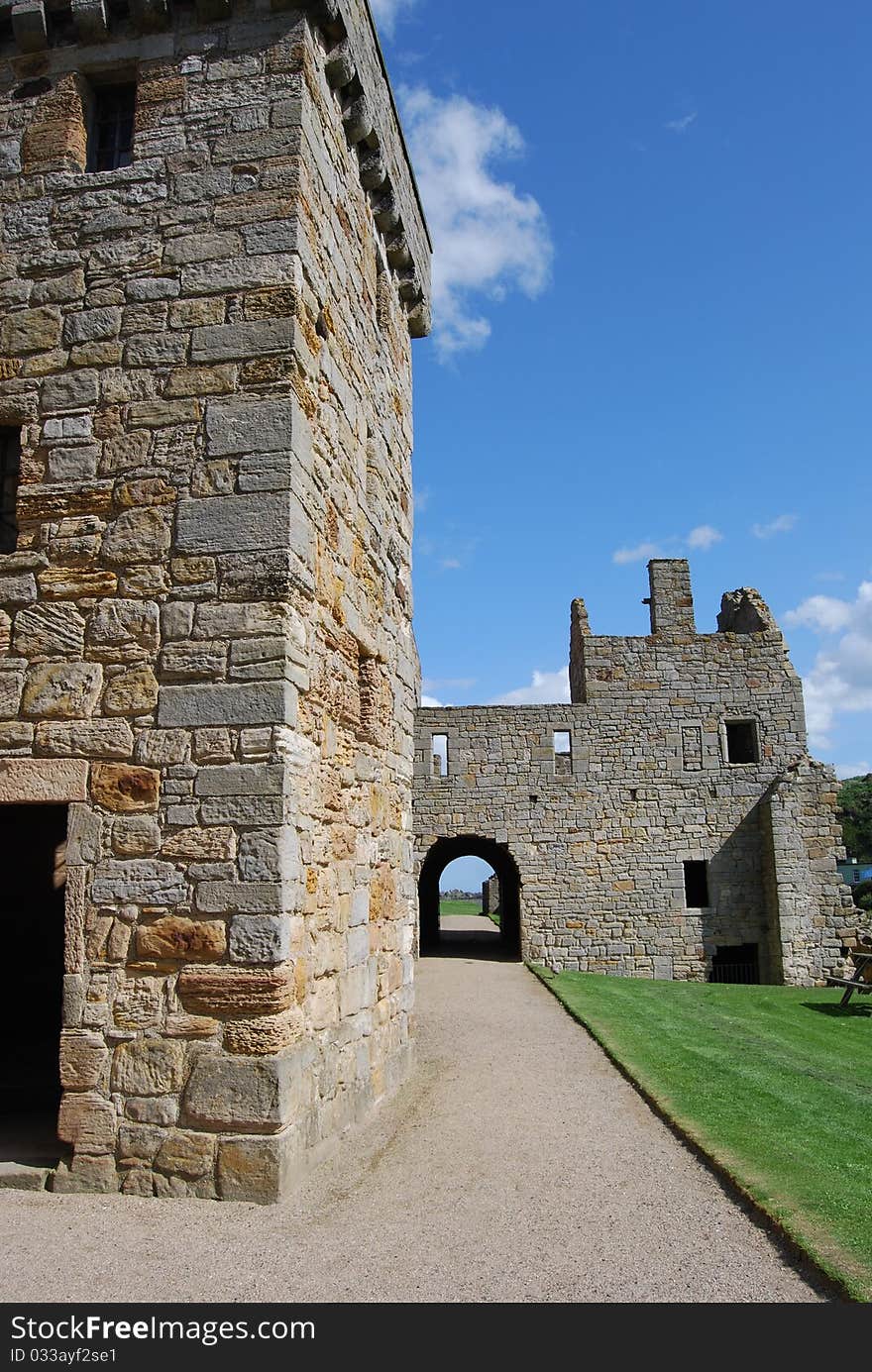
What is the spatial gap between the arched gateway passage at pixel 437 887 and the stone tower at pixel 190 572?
13707 mm

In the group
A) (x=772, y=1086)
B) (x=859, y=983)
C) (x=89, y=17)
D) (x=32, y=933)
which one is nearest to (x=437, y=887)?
(x=859, y=983)

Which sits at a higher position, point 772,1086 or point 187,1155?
point 187,1155

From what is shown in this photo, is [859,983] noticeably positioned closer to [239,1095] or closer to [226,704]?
[239,1095]

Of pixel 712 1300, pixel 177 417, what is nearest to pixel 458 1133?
pixel 712 1300

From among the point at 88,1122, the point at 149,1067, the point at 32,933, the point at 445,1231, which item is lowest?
the point at 445,1231

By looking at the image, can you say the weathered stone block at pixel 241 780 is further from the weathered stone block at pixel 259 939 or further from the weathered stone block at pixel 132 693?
the weathered stone block at pixel 259 939

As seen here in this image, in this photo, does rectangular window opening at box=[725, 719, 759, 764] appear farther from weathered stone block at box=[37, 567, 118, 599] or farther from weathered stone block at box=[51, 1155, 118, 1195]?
weathered stone block at box=[51, 1155, 118, 1195]

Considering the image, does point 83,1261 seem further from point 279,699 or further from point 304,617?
point 304,617

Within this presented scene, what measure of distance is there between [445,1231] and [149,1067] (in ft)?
5.48

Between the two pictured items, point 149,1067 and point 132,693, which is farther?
point 132,693

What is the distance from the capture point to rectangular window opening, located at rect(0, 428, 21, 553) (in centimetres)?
580

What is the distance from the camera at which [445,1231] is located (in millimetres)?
4402

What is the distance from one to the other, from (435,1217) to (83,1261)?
162 centimetres

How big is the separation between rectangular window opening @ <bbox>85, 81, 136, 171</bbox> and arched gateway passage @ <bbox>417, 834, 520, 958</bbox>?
15026 mm
